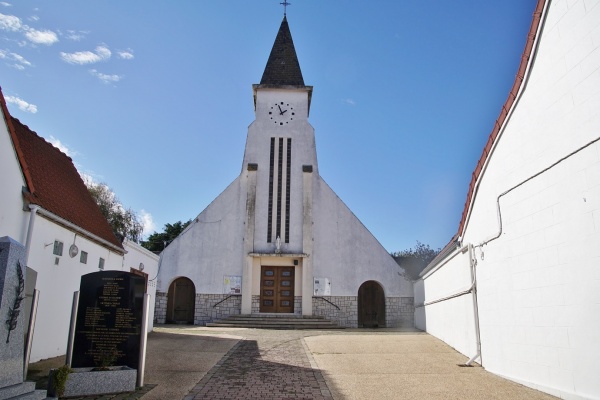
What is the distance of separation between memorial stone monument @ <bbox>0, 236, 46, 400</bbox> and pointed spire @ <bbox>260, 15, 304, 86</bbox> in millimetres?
21942

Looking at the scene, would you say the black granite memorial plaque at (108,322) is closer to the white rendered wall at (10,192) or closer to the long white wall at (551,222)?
the white rendered wall at (10,192)

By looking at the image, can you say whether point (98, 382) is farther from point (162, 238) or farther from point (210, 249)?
point (162, 238)

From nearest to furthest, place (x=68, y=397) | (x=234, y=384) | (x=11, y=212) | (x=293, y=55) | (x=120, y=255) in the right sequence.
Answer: (x=68, y=397) → (x=234, y=384) → (x=11, y=212) → (x=120, y=255) → (x=293, y=55)

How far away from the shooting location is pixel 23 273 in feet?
19.6

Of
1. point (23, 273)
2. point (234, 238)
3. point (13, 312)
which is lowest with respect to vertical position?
point (13, 312)

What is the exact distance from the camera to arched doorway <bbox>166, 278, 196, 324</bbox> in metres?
23.1

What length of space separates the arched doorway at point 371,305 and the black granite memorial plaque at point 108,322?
17.4 metres

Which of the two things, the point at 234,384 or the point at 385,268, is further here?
the point at 385,268

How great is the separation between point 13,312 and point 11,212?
3.53m

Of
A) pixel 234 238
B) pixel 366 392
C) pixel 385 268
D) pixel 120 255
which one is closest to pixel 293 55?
pixel 234 238

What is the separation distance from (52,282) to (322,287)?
48.1 feet

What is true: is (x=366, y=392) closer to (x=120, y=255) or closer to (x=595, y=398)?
(x=595, y=398)

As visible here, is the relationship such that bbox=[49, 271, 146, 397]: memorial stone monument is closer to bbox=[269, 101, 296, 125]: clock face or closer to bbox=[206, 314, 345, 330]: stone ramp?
bbox=[206, 314, 345, 330]: stone ramp

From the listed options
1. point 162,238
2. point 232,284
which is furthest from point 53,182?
point 162,238
